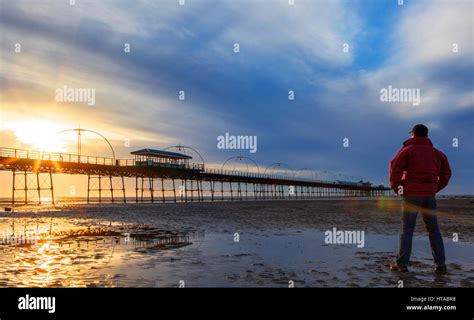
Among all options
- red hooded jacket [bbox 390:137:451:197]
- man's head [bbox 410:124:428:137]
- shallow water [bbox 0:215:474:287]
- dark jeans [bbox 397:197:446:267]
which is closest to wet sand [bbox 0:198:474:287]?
shallow water [bbox 0:215:474:287]

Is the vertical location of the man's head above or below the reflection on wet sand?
above

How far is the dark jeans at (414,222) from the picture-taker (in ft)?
21.9

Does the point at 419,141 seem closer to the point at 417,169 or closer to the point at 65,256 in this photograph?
the point at 417,169

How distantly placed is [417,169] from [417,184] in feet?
0.85

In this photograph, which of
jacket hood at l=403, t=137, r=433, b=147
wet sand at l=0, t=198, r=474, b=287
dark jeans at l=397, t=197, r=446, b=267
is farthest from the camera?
jacket hood at l=403, t=137, r=433, b=147

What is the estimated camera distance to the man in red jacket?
667 cm

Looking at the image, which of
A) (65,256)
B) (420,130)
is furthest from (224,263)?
(420,130)

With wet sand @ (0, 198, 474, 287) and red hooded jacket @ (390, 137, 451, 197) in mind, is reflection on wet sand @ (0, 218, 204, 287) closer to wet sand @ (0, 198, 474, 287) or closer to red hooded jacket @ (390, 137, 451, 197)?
wet sand @ (0, 198, 474, 287)
